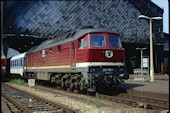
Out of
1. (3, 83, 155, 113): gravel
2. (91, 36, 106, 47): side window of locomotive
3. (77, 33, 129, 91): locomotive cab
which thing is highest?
(91, 36, 106, 47): side window of locomotive

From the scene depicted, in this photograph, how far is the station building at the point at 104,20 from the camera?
49.9 m

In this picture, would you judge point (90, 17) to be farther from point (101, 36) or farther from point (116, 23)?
point (101, 36)

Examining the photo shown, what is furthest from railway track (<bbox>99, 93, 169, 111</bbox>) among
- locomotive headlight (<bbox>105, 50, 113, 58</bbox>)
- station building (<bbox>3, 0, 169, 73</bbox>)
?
station building (<bbox>3, 0, 169, 73</bbox>)

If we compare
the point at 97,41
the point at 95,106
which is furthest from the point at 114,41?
the point at 95,106

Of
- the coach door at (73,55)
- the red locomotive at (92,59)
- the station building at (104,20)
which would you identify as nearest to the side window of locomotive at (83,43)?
the red locomotive at (92,59)

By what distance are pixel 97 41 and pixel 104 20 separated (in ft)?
150

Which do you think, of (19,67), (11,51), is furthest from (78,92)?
(11,51)

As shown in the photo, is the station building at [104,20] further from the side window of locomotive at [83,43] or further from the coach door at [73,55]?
the side window of locomotive at [83,43]

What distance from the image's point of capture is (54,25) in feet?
172

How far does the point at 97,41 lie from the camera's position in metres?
12.3

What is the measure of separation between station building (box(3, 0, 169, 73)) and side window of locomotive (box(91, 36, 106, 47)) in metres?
36.9

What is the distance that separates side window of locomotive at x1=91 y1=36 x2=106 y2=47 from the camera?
12146mm

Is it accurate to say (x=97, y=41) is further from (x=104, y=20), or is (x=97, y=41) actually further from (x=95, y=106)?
(x=104, y=20)

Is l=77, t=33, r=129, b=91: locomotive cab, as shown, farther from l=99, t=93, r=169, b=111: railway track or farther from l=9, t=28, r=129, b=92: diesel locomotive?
l=99, t=93, r=169, b=111: railway track
